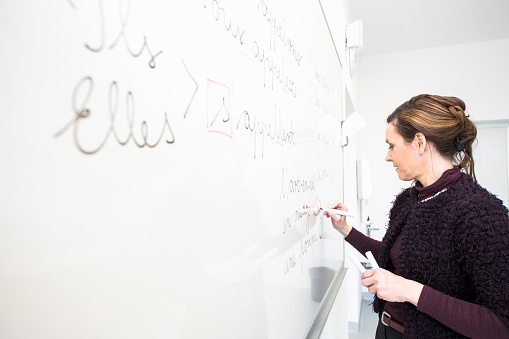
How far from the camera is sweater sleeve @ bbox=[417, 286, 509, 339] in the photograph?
0.59m

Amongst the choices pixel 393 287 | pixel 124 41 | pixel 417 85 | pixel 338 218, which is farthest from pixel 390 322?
pixel 417 85

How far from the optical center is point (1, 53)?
6.2 inches

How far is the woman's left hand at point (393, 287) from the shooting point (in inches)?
26.2

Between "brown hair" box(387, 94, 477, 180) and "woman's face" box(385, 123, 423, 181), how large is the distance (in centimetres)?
2

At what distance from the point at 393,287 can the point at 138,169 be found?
67 cm

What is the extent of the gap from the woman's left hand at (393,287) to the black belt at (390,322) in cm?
19

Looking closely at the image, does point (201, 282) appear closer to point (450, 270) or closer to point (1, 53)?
point (1, 53)

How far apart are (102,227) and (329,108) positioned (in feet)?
3.25

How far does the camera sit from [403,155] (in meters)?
0.85

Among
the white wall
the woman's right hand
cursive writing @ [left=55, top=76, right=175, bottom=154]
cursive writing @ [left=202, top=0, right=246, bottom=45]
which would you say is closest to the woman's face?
the woman's right hand

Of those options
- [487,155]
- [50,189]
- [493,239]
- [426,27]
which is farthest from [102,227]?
[487,155]

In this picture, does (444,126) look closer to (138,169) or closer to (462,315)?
(462,315)

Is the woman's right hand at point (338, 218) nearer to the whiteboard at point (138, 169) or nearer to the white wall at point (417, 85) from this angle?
the whiteboard at point (138, 169)

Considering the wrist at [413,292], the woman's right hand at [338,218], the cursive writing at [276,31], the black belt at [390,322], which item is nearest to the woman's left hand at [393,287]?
the wrist at [413,292]
